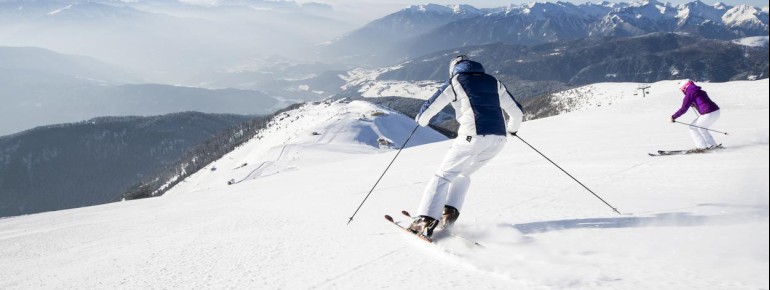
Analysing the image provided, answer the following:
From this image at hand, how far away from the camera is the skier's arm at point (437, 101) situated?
A: 672 centimetres

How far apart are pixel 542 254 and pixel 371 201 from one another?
4783 millimetres

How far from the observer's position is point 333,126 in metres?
104

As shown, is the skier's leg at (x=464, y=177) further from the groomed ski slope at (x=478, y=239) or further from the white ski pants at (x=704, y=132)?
the white ski pants at (x=704, y=132)

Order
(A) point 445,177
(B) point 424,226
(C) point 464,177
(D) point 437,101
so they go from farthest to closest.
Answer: (D) point 437,101 < (C) point 464,177 < (A) point 445,177 < (B) point 424,226

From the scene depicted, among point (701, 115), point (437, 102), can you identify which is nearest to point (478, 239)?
point (437, 102)

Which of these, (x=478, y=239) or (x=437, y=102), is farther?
(x=437, y=102)

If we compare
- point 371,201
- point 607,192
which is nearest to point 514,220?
point 607,192

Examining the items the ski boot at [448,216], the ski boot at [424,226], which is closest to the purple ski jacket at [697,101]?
the ski boot at [448,216]

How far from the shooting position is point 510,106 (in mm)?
6957

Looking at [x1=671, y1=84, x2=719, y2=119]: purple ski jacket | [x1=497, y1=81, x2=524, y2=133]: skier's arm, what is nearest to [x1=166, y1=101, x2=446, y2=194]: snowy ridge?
[x1=671, y1=84, x2=719, y2=119]: purple ski jacket

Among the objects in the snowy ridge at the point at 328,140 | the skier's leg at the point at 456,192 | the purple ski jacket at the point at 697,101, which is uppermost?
the purple ski jacket at the point at 697,101

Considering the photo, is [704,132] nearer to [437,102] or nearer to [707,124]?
[707,124]

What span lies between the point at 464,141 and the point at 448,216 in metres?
1.07

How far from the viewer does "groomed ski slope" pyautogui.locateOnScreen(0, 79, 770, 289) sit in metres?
4.28
